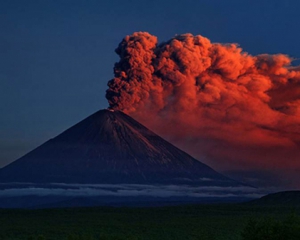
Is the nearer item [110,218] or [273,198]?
[110,218]

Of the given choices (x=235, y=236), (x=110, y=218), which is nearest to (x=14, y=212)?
(x=110, y=218)

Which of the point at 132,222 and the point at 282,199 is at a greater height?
the point at 282,199

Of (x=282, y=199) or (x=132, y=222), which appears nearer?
(x=132, y=222)

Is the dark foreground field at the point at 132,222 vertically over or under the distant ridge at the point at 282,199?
under

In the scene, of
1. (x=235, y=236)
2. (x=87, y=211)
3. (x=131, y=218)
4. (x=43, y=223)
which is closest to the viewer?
(x=235, y=236)

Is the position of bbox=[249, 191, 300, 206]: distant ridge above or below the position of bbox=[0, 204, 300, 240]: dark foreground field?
above

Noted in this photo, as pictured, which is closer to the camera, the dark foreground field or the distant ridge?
the dark foreground field

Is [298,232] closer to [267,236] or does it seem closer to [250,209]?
[267,236]

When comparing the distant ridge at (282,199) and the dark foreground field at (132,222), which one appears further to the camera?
the distant ridge at (282,199)
